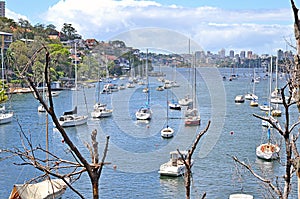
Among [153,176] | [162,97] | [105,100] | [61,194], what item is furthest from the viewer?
[162,97]

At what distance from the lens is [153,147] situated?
22.7 meters

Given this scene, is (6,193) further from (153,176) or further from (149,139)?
(149,139)

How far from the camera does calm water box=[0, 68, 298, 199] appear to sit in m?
15.4

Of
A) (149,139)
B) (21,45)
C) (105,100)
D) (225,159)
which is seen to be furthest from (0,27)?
(225,159)

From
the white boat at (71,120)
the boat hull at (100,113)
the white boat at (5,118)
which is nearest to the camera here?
the white boat at (71,120)

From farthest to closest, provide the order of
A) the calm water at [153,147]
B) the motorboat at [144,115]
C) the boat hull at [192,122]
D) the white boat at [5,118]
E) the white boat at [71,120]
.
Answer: the motorboat at [144,115] → the white boat at [5,118] → the white boat at [71,120] → the boat hull at [192,122] → the calm water at [153,147]

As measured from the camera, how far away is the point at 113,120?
32375mm

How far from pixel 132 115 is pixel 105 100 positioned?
1070 cm

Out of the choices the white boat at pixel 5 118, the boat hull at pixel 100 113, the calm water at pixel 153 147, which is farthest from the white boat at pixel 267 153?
the white boat at pixel 5 118

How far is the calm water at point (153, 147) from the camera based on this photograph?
1540 centimetres

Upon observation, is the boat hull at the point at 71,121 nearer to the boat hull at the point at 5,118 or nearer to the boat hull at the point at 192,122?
the boat hull at the point at 5,118

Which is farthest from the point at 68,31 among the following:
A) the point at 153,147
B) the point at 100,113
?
the point at 153,147

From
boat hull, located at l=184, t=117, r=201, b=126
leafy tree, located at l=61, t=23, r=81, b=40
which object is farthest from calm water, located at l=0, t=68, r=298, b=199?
leafy tree, located at l=61, t=23, r=81, b=40

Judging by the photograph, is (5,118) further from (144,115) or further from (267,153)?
(267,153)
